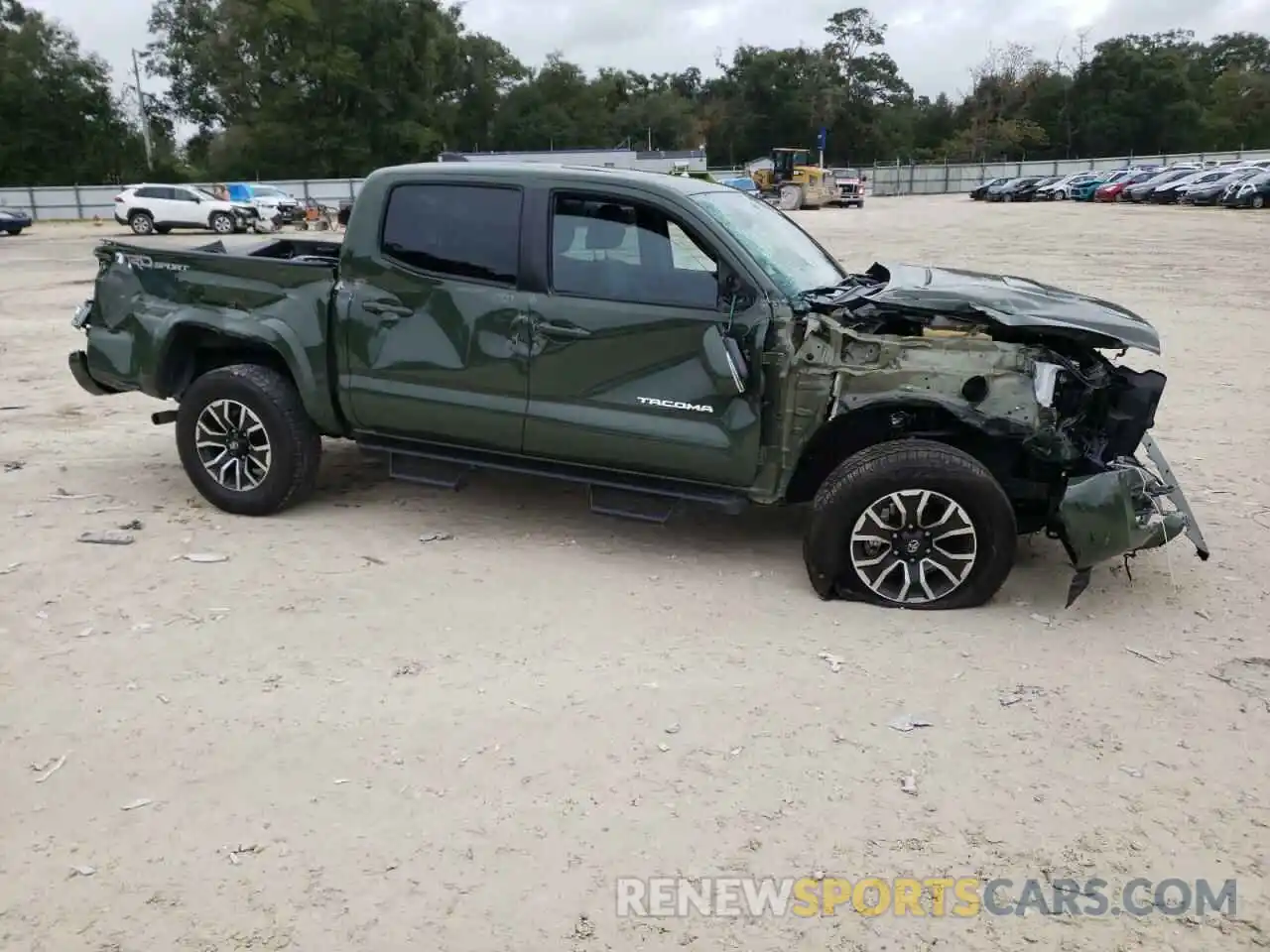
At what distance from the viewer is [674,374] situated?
4.82 m

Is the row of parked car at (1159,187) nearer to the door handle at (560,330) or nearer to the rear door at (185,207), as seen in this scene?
the rear door at (185,207)

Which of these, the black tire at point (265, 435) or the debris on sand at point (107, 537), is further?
the black tire at point (265, 435)

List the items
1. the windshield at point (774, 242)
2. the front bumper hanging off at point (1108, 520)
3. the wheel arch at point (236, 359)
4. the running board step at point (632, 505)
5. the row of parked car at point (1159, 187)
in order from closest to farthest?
the front bumper hanging off at point (1108, 520) < the windshield at point (774, 242) < the running board step at point (632, 505) < the wheel arch at point (236, 359) < the row of parked car at point (1159, 187)

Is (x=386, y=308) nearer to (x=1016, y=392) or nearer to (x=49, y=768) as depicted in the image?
(x=49, y=768)

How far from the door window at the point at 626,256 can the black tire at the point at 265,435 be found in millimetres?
1702

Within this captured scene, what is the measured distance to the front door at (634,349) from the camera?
475cm

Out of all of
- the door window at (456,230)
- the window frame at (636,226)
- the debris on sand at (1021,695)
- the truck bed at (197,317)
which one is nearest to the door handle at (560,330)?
the window frame at (636,226)

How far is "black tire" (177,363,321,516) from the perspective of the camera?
5621 millimetres

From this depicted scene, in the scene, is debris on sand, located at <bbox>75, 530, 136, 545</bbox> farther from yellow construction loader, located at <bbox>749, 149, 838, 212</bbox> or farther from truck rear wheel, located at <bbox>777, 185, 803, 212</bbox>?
truck rear wheel, located at <bbox>777, 185, 803, 212</bbox>

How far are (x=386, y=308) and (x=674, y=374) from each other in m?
1.58

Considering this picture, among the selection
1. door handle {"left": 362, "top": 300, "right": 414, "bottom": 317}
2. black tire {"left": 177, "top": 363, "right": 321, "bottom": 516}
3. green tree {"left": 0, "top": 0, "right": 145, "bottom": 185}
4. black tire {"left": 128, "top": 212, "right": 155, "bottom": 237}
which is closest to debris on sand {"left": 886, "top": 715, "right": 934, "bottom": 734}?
door handle {"left": 362, "top": 300, "right": 414, "bottom": 317}

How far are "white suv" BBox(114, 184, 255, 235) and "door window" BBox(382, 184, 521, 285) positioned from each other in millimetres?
28847

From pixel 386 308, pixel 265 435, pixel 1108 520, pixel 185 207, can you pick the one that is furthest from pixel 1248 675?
pixel 185 207

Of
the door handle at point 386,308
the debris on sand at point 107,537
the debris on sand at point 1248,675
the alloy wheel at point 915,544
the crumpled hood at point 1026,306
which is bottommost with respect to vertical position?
the debris on sand at point 1248,675
